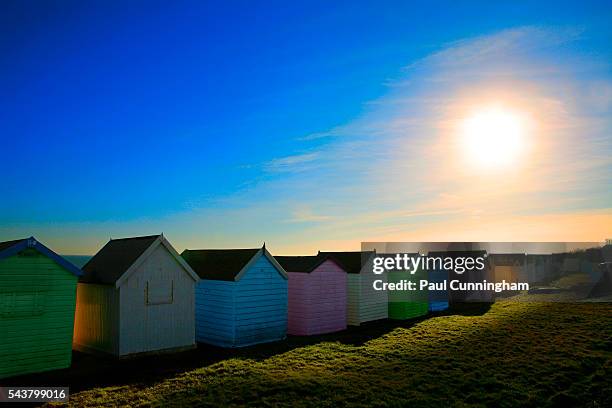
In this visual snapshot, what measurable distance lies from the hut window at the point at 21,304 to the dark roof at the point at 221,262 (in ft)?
25.2

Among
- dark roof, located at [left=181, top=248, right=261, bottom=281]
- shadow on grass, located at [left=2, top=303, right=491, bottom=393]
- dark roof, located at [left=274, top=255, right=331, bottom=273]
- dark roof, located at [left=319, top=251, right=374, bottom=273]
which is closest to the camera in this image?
shadow on grass, located at [left=2, top=303, right=491, bottom=393]

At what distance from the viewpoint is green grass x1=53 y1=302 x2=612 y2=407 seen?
584 inches

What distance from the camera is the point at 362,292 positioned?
1193 inches

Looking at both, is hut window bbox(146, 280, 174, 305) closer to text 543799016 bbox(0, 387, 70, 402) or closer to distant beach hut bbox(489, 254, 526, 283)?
text 543799016 bbox(0, 387, 70, 402)

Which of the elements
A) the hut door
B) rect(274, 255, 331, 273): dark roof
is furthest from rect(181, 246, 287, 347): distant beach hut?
the hut door

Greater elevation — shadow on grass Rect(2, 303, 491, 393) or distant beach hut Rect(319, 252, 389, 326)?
distant beach hut Rect(319, 252, 389, 326)

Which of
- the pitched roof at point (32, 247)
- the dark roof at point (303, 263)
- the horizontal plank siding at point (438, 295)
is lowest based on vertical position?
the horizontal plank siding at point (438, 295)

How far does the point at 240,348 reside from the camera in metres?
22.0

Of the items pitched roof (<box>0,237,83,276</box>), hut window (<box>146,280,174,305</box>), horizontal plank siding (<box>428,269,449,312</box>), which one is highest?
pitched roof (<box>0,237,83,276</box>)

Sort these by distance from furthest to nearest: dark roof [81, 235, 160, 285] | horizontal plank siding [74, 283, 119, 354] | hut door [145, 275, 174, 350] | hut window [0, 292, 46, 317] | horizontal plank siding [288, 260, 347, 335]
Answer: horizontal plank siding [288, 260, 347, 335] < hut door [145, 275, 174, 350] < dark roof [81, 235, 160, 285] < horizontal plank siding [74, 283, 119, 354] < hut window [0, 292, 46, 317]

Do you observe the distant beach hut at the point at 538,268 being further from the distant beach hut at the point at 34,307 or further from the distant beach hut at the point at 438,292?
Result: the distant beach hut at the point at 34,307

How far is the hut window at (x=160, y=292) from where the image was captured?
A: 20.2 m

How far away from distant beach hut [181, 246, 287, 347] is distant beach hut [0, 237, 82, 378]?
6523mm

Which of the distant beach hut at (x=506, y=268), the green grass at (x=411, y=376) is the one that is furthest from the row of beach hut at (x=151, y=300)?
the distant beach hut at (x=506, y=268)
